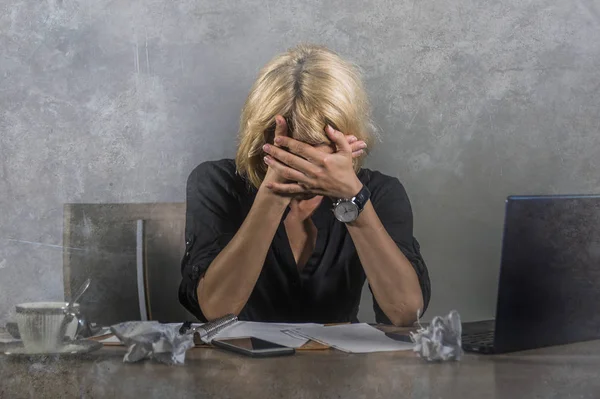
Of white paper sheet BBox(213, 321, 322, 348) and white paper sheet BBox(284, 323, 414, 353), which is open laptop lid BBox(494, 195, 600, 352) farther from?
white paper sheet BBox(213, 321, 322, 348)

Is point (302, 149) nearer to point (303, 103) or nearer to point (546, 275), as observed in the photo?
point (303, 103)

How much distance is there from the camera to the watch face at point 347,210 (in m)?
1.36

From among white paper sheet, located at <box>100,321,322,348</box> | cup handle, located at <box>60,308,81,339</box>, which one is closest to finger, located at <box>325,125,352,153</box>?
white paper sheet, located at <box>100,321,322,348</box>

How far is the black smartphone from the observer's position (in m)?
0.99

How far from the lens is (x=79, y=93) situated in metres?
1.45

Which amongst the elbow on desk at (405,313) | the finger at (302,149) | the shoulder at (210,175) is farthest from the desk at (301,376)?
the shoulder at (210,175)

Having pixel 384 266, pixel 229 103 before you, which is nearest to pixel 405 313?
pixel 384 266

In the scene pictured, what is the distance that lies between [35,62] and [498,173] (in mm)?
958

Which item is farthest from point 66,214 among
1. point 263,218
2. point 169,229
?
point 263,218

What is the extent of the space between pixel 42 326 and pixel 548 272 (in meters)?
0.71

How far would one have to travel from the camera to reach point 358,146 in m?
1.47

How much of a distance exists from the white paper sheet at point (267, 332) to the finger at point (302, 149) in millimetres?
292

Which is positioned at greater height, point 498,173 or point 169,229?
point 498,173

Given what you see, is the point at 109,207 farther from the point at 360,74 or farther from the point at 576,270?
the point at 576,270
